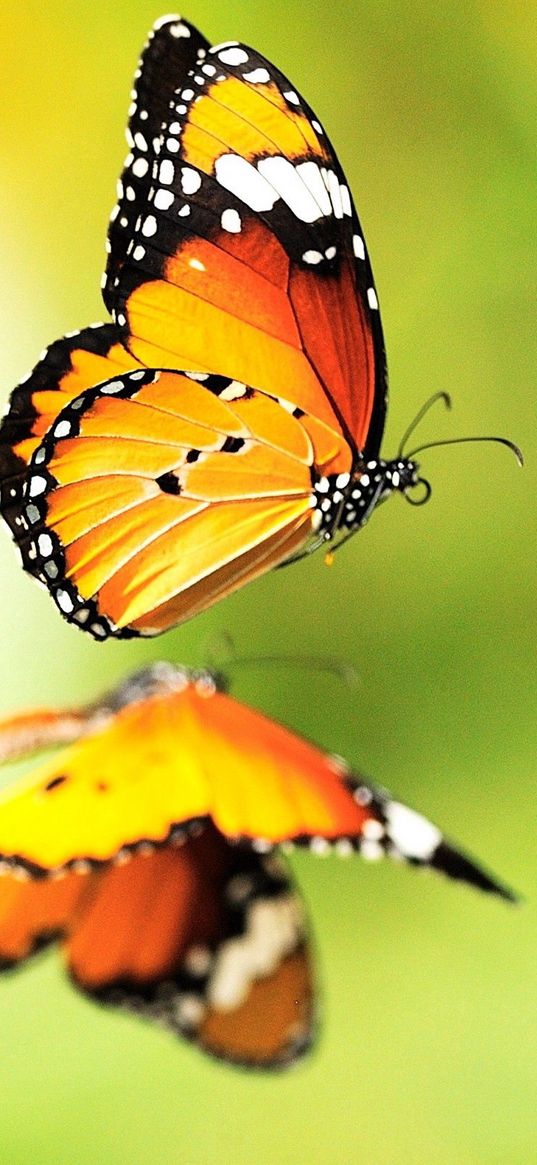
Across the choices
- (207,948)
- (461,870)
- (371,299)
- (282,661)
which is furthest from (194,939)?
(371,299)

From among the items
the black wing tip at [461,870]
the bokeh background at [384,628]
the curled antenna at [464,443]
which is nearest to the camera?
the black wing tip at [461,870]

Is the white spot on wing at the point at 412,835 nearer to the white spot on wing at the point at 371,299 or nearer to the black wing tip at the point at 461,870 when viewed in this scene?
the black wing tip at the point at 461,870

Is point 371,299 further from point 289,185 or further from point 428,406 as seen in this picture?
point 428,406

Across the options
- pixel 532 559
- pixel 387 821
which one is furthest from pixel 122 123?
pixel 387 821

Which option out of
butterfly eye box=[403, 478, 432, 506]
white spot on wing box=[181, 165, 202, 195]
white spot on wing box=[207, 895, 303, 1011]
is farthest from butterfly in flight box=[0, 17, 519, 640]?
white spot on wing box=[207, 895, 303, 1011]

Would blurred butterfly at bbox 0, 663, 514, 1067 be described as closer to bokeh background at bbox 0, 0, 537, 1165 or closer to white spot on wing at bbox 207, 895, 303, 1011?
white spot on wing at bbox 207, 895, 303, 1011

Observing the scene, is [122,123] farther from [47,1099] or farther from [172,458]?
[47,1099]

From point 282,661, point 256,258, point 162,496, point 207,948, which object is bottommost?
point 207,948

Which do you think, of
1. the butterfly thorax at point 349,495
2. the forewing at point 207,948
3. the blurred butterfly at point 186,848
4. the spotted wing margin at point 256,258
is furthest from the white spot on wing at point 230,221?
the forewing at point 207,948
